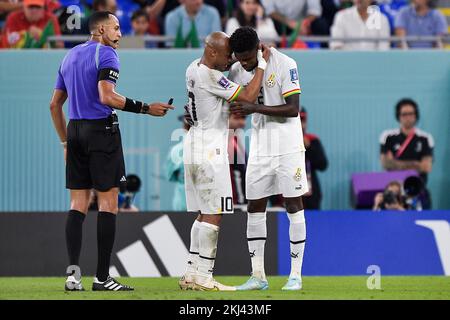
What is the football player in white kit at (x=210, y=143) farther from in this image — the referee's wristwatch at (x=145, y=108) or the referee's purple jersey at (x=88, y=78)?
the referee's purple jersey at (x=88, y=78)

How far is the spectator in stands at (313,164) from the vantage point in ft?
50.8

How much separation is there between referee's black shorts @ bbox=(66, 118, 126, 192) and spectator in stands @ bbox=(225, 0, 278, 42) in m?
6.61

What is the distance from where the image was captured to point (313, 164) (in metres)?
15.5

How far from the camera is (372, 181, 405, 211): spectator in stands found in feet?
47.7

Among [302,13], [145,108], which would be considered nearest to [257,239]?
[145,108]

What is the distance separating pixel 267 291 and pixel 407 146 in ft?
20.5

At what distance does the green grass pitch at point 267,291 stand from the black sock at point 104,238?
1.00 feet

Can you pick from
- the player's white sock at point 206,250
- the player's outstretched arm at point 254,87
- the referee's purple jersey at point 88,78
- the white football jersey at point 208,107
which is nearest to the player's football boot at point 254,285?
the player's white sock at point 206,250

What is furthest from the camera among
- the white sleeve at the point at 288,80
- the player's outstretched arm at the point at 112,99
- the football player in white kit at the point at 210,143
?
the white sleeve at the point at 288,80

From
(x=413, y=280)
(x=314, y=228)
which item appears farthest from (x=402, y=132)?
(x=413, y=280)

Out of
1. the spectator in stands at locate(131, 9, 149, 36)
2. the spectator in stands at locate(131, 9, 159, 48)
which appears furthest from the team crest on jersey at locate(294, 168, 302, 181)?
the spectator in stands at locate(131, 9, 149, 36)

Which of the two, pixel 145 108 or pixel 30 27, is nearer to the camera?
pixel 145 108

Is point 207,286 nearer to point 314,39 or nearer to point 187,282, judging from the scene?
point 187,282

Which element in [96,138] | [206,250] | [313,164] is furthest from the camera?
[313,164]
